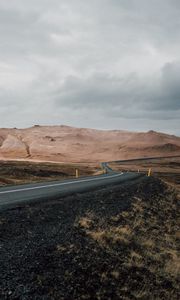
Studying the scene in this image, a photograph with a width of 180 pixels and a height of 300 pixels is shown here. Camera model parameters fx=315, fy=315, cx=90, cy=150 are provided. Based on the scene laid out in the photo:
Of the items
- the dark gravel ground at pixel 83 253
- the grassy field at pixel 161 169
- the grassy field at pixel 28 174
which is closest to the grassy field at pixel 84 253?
the dark gravel ground at pixel 83 253

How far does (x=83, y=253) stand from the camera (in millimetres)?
8953

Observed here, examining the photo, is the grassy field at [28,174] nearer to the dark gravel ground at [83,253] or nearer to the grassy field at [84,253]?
the grassy field at [84,253]

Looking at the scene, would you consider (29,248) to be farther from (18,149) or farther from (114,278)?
(18,149)

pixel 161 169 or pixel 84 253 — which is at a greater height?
pixel 84 253

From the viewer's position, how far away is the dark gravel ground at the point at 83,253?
6.85 metres

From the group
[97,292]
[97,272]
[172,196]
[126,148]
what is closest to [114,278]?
[97,272]

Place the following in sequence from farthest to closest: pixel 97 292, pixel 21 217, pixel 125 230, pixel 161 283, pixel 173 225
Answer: pixel 173 225 → pixel 125 230 → pixel 21 217 → pixel 161 283 → pixel 97 292

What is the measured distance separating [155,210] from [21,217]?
10012 mm

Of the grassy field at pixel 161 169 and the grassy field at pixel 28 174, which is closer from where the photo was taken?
the grassy field at pixel 28 174

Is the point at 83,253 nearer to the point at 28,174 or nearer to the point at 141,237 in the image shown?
the point at 141,237

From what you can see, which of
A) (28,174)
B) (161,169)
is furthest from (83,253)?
(161,169)

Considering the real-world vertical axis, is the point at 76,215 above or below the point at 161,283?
above

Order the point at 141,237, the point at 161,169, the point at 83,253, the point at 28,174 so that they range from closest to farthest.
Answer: the point at 83,253 → the point at 141,237 → the point at 28,174 → the point at 161,169

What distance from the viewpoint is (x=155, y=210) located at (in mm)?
18938
